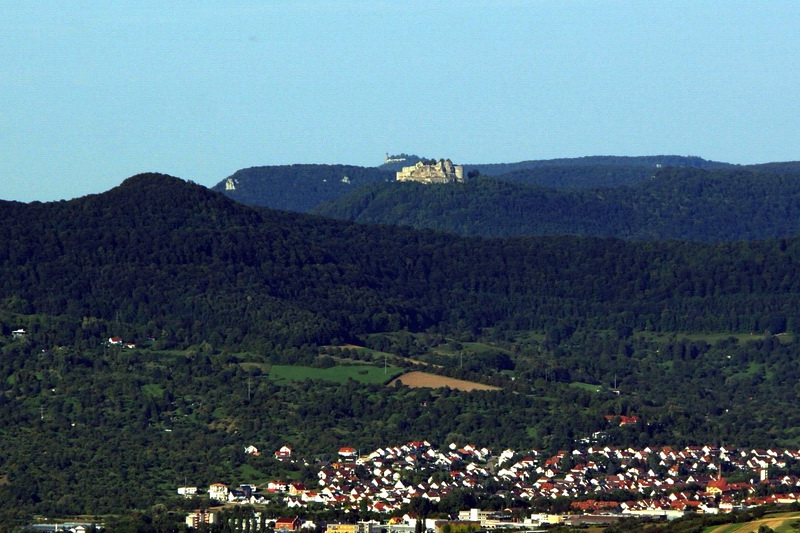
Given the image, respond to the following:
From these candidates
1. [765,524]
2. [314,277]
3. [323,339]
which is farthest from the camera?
[314,277]

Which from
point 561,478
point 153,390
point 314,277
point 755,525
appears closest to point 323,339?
point 314,277

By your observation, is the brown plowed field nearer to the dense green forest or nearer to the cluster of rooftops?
the dense green forest

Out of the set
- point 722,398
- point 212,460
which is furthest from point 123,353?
point 722,398

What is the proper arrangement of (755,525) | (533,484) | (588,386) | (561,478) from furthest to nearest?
(588,386), (561,478), (533,484), (755,525)

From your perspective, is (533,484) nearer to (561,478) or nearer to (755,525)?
(561,478)

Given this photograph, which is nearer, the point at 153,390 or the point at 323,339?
the point at 153,390

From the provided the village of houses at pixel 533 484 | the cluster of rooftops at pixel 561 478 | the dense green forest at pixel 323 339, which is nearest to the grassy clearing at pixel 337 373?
the dense green forest at pixel 323 339

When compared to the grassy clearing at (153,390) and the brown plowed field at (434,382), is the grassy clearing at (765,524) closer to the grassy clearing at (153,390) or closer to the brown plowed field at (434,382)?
the brown plowed field at (434,382)
